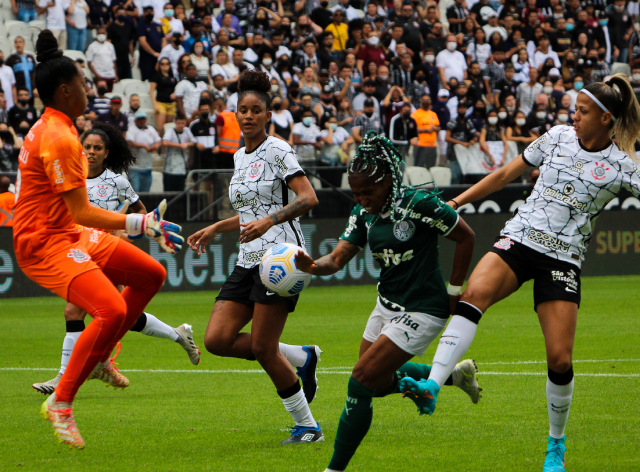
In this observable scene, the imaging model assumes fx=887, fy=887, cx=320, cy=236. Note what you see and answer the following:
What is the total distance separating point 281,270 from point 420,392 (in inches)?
47.0

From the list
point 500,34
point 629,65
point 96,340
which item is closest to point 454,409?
point 96,340

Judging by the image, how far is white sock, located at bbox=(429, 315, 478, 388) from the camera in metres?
4.84

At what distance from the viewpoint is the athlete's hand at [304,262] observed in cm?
490

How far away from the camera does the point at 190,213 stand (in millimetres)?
16047

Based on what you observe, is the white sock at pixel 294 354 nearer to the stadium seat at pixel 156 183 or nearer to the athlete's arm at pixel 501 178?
the athlete's arm at pixel 501 178

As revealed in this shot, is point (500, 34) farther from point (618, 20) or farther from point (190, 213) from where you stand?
point (190, 213)

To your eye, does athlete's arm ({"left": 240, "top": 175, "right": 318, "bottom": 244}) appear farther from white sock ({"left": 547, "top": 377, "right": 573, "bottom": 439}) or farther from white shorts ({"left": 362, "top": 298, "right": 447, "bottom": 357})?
white sock ({"left": 547, "top": 377, "right": 573, "bottom": 439})

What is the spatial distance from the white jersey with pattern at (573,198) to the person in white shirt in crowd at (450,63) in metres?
17.0

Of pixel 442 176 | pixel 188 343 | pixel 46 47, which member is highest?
pixel 46 47

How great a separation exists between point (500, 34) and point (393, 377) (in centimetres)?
1979

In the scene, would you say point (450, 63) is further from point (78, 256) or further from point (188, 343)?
point (78, 256)

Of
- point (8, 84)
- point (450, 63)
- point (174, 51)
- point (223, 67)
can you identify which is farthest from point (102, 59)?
point (450, 63)

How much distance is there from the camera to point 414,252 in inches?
194

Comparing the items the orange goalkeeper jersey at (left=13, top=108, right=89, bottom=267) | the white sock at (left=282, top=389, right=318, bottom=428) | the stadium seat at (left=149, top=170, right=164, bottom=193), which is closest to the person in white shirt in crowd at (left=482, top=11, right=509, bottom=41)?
the stadium seat at (left=149, top=170, right=164, bottom=193)
